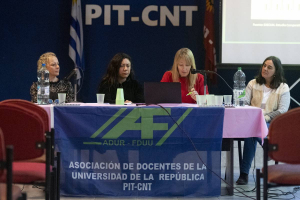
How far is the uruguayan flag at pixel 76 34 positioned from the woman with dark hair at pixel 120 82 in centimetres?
120

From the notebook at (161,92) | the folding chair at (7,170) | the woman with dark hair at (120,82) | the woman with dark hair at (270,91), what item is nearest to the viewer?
the folding chair at (7,170)

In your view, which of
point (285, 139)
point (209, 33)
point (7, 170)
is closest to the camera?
point (7, 170)

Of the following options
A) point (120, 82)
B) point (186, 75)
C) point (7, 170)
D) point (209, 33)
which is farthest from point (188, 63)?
point (7, 170)

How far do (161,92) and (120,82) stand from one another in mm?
919

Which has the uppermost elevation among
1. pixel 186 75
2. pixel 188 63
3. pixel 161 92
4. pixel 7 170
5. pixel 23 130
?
pixel 188 63

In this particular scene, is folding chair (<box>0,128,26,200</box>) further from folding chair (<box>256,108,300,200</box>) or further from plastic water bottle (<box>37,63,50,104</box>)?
plastic water bottle (<box>37,63,50,104</box>)

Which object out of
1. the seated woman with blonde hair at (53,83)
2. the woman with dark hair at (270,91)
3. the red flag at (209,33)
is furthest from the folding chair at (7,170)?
the red flag at (209,33)

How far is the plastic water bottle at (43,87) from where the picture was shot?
3.70m

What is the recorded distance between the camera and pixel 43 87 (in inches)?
147

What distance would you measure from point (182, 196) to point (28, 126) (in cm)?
174

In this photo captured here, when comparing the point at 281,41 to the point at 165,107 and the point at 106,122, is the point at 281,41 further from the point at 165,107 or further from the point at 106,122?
the point at 106,122

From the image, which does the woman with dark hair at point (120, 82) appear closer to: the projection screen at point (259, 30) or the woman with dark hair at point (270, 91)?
the woman with dark hair at point (270, 91)

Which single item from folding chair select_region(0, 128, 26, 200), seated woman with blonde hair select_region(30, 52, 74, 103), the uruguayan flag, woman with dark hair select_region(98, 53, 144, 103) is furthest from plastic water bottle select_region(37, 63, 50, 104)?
folding chair select_region(0, 128, 26, 200)

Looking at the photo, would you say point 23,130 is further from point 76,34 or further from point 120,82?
→ point 76,34
